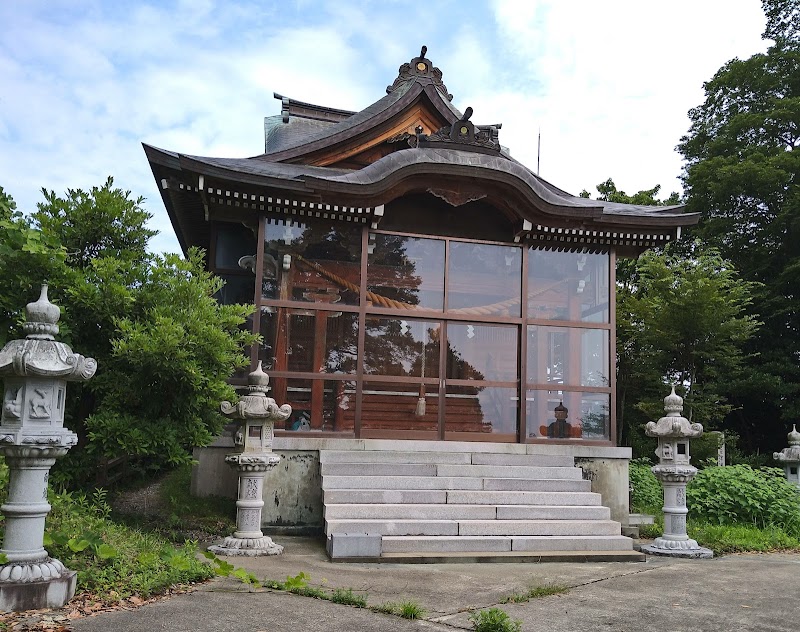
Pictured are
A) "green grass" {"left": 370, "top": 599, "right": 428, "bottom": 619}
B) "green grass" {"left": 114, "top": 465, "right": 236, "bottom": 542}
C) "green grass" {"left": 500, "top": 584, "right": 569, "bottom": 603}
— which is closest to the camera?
"green grass" {"left": 370, "top": 599, "right": 428, "bottom": 619}

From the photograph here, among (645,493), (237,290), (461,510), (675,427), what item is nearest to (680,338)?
(645,493)

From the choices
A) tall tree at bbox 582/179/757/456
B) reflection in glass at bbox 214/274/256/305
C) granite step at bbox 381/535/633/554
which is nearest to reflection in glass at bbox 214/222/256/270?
reflection in glass at bbox 214/274/256/305

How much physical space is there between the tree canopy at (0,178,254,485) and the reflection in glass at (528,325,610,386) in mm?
4657

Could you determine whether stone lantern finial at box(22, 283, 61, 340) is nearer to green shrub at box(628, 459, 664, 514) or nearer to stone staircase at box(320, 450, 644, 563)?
stone staircase at box(320, 450, 644, 563)

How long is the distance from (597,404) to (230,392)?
5780 mm

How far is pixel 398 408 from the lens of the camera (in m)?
10.5

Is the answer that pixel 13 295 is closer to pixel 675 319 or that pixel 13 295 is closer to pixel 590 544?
pixel 590 544

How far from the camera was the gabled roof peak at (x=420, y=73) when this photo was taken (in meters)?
12.9

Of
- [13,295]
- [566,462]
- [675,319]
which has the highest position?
[675,319]

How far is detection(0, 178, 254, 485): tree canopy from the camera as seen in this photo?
728 centimetres

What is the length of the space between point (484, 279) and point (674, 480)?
398 centimetres

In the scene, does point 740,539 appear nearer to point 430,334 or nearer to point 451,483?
point 451,483

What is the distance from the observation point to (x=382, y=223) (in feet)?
35.2

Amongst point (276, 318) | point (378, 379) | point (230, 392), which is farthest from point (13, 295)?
point (378, 379)
